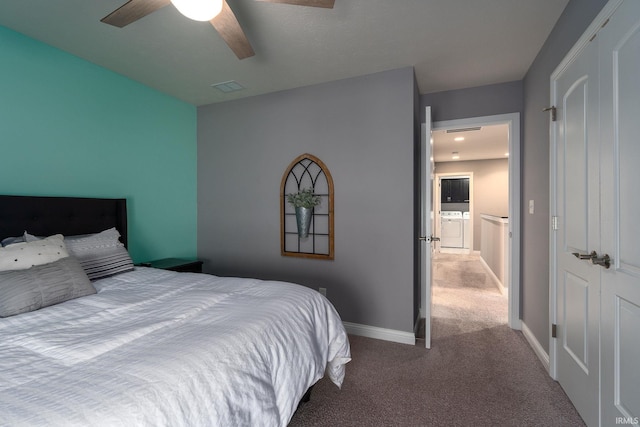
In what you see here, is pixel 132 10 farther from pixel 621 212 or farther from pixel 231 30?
pixel 621 212

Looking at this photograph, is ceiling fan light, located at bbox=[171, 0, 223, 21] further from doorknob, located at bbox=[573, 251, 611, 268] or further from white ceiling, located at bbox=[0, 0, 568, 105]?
doorknob, located at bbox=[573, 251, 611, 268]

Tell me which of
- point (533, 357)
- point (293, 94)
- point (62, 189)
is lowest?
point (533, 357)

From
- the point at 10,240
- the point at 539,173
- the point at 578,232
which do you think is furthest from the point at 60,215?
the point at 539,173

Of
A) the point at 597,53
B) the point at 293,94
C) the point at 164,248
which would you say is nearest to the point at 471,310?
the point at 597,53

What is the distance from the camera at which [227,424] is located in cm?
92

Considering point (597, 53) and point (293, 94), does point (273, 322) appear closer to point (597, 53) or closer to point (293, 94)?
point (597, 53)

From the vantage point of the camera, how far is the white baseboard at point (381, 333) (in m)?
2.58

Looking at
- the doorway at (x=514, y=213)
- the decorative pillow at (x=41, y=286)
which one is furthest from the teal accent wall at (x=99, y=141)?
the doorway at (x=514, y=213)

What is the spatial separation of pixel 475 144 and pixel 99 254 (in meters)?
6.01

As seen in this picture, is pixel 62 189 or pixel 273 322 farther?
pixel 62 189

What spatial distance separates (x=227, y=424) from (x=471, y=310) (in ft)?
10.8

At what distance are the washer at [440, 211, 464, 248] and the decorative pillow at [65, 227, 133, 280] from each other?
7876 mm

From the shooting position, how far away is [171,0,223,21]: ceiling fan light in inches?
51.9

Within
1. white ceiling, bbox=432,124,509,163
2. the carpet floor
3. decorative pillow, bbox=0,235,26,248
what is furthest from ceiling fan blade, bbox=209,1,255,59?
white ceiling, bbox=432,124,509,163
